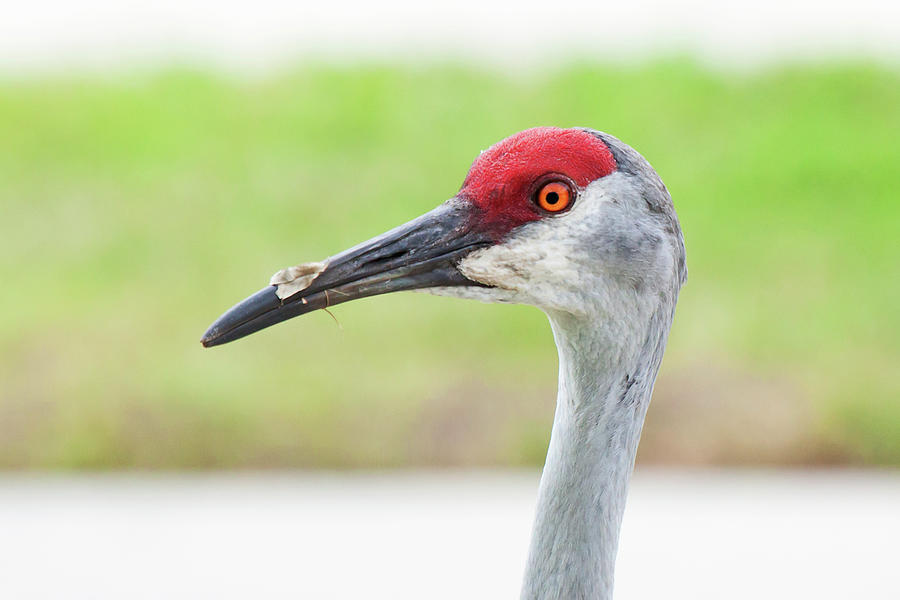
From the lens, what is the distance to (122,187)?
19.7 ft

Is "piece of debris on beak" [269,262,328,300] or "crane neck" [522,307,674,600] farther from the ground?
"piece of debris on beak" [269,262,328,300]

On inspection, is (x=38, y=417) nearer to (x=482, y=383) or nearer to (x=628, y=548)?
(x=482, y=383)

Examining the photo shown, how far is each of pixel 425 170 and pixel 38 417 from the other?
96.5 inches

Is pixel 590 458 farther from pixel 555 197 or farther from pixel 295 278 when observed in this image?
pixel 295 278

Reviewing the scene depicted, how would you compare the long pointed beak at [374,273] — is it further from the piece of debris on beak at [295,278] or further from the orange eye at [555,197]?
the orange eye at [555,197]

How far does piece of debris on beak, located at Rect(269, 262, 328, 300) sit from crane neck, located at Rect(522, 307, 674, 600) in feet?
1.24

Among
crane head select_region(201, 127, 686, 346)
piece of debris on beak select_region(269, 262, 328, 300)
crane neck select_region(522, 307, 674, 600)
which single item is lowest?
crane neck select_region(522, 307, 674, 600)

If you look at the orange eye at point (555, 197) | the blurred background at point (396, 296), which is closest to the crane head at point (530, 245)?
the orange eye at point (555, 197)

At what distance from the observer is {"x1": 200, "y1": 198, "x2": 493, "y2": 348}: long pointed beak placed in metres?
1.63

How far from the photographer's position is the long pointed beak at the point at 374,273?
1630mm

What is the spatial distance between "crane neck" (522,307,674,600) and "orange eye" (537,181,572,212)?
0.18 metres

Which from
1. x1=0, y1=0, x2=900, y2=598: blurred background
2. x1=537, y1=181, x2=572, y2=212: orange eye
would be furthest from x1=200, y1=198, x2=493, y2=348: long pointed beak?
x1=0, y1=0, x2=900, y2=598: blurred background

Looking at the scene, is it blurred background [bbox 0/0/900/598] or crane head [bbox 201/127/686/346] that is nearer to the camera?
crane head [bbox 201/127/686/346]

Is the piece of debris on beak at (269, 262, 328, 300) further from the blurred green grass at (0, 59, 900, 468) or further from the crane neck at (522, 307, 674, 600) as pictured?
the blurred green grass at (0, 59, 900, 468)
